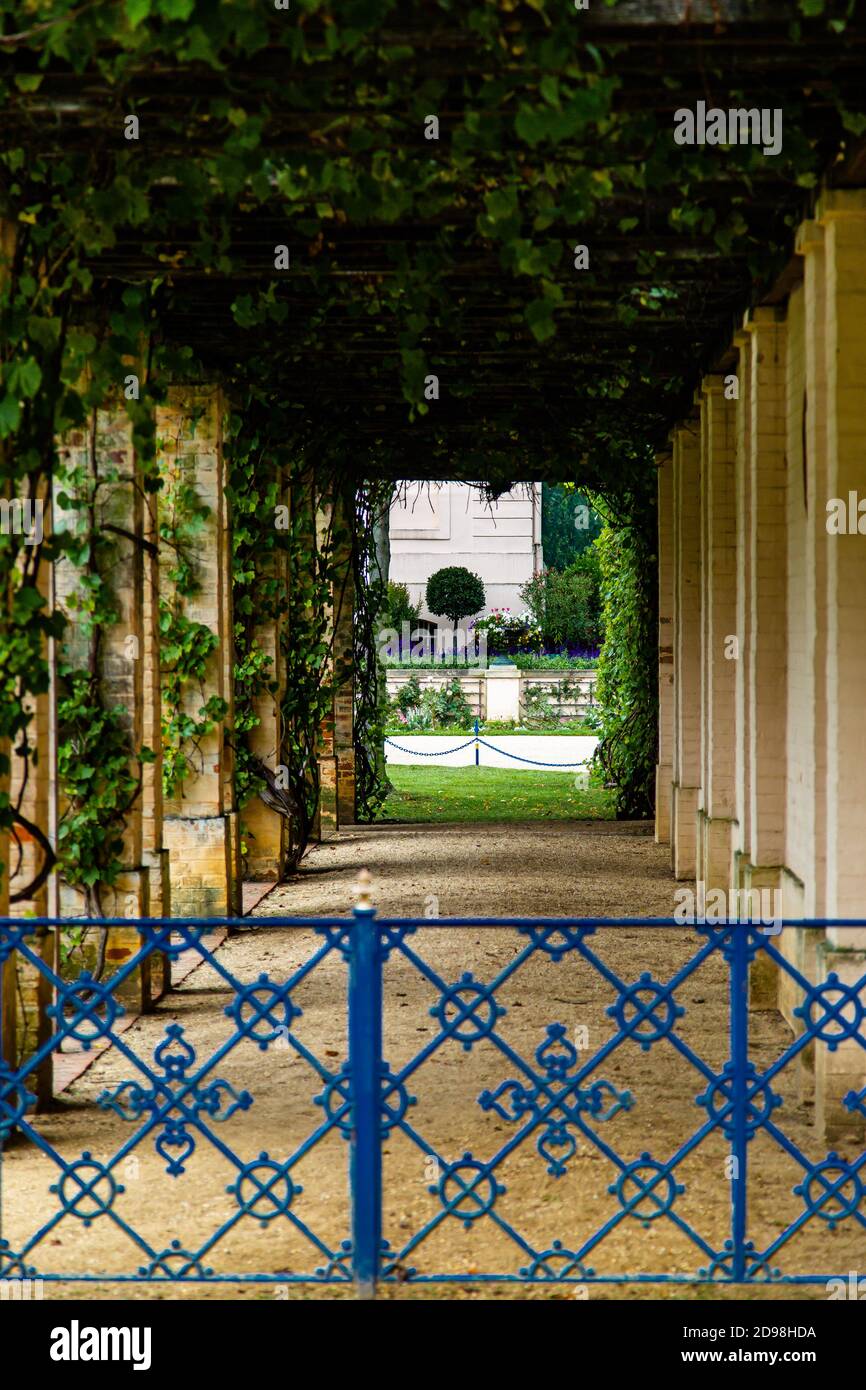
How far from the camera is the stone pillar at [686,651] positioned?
11.8 meters

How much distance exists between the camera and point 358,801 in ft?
52.1

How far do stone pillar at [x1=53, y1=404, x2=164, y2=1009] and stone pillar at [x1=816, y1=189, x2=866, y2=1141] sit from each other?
3319mm

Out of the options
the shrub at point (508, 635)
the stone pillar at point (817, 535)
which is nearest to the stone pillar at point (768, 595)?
the stone pillar at point (817, 535)

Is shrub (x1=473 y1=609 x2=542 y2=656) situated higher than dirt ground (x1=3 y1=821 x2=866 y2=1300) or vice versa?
shrub (x1=473 y1=609 x2=542 y2=656)

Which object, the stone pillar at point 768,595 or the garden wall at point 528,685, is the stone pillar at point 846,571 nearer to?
the stone pillar at point 768,595

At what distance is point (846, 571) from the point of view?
569cm

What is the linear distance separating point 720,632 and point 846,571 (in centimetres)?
421

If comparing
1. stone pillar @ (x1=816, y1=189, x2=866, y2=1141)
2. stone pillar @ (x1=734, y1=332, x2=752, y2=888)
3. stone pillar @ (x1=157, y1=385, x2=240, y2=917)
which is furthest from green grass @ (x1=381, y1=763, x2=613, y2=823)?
stone pillar @ (x1=816, y1=189, x2=866, y2=1141)

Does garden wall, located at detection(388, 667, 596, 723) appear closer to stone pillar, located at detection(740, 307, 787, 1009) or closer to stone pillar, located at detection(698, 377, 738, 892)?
stone pillar, located at detection(698, 377, 738, 892)

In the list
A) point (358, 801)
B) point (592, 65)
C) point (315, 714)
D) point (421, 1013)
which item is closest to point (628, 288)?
point (592, 65)

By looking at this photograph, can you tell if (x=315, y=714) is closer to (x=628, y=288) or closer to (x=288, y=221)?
(x=628, y=288)

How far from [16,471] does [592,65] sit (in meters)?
2.08

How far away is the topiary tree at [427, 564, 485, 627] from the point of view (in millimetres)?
36594

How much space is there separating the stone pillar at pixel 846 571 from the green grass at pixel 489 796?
1019 centimetres
